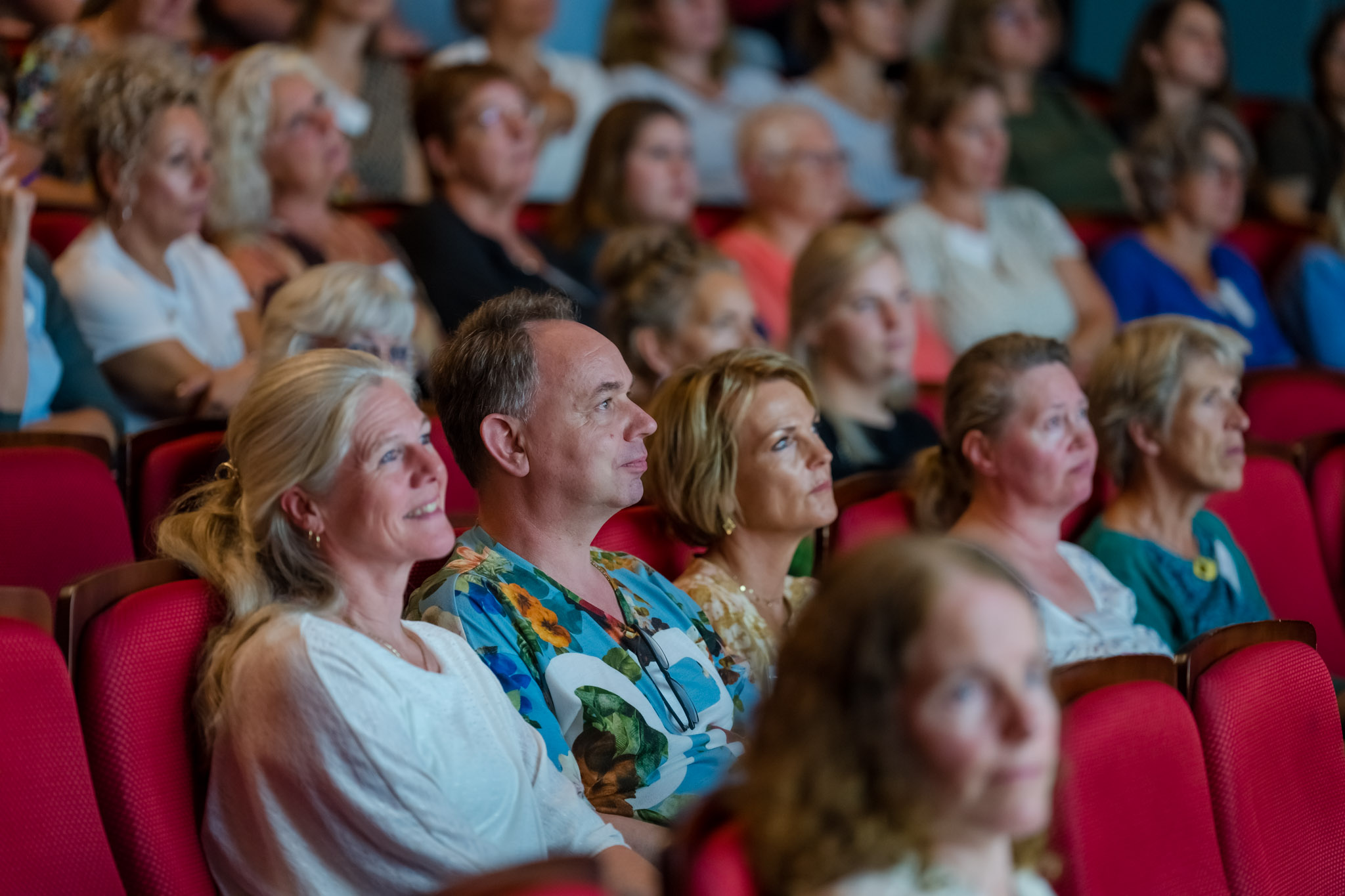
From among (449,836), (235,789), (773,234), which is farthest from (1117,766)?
(773,234)

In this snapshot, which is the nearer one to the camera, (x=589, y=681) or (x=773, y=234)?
(x=589, y=681)

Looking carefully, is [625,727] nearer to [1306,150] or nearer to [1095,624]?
[1095,624]

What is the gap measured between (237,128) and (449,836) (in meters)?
Result: 1.75

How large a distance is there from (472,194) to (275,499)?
170 cm

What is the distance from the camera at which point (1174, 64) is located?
403 cm

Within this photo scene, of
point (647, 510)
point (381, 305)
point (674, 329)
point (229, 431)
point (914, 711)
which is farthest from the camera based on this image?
point (674, 329)

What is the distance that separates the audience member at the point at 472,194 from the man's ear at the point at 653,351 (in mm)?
399

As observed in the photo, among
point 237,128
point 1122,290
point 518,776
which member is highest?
point 237,128

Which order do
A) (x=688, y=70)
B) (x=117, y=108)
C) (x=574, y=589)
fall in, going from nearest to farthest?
(x=574, y=589) < (x=117, y=108) < (x=688, y=70)

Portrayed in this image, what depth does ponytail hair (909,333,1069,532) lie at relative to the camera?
2.02 m

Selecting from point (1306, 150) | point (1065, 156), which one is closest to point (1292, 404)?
point (1065, 156)

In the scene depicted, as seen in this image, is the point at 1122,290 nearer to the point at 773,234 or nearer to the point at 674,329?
the point at 773,234

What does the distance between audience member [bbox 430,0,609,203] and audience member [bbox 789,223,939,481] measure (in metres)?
0.85

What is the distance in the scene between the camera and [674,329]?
2439mm
